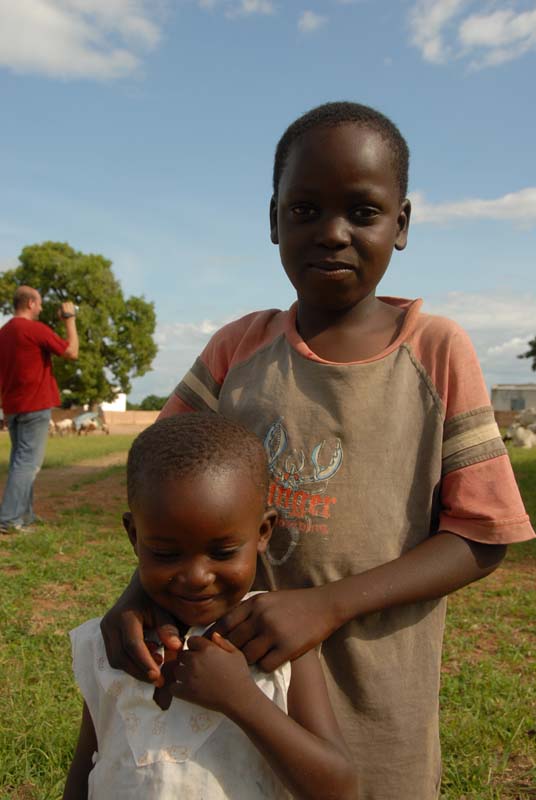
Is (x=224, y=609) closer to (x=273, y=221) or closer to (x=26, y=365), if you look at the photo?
(x=273, y=221)

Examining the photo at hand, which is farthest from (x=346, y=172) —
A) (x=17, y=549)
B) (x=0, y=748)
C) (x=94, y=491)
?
(x=94, y=491)

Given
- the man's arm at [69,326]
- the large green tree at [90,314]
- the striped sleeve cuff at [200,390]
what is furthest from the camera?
the large green tree at [90,314]

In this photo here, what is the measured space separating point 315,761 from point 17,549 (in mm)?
5108

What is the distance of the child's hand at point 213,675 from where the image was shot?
3.90 feet

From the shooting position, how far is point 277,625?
4.08ft

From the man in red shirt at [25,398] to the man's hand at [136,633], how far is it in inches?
215

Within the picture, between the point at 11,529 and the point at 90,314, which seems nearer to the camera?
the point at 11,529

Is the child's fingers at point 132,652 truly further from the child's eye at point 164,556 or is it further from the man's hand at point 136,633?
the child's eye at point 164,556

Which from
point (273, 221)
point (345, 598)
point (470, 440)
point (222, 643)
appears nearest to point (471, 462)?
point (470, 440)

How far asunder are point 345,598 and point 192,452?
14.8 inches

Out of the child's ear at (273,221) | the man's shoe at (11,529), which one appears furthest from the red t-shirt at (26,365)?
the child's ear at (273,221)

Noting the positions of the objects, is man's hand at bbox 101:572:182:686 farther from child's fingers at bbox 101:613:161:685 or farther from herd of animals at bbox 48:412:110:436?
herd of animals at bbox 48:412:110:436

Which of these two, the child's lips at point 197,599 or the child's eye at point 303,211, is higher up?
the child's eye at point 303,211

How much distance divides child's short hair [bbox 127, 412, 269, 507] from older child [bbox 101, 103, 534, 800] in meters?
0.09
